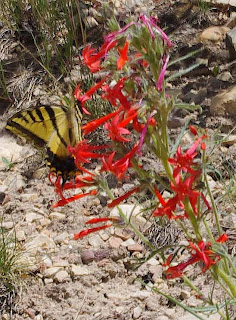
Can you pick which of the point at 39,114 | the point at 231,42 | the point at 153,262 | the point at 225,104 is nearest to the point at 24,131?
the point at 39,114

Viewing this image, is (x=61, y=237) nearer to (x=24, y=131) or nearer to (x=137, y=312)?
(x=24, y=131)

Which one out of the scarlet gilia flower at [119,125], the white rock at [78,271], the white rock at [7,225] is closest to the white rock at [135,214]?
the white rock at [78,271]

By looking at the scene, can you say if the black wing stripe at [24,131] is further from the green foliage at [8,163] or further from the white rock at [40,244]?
the green foliage at [8,163]

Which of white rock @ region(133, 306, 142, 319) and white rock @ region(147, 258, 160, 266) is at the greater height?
white rock @ region(147, 258, 160, 266)

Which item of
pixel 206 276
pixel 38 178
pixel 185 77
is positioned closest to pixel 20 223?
pixel 38 178

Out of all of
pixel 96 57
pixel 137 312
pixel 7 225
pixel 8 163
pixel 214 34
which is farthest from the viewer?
pixel 214 34

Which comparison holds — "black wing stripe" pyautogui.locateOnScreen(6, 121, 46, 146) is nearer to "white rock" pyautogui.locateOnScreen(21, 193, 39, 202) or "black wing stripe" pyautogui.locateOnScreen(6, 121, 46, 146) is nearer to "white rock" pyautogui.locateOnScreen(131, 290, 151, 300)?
"white rock" pyautogui.locateOnScreen(21, 193, 39, 202)

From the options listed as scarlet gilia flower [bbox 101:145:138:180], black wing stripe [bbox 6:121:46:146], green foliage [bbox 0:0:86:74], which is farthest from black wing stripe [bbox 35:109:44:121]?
scarlet gilia flower [bbox 101:145:138:180]

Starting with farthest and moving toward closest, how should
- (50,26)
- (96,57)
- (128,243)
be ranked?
(50,26) → (128,243) → (96,57)
